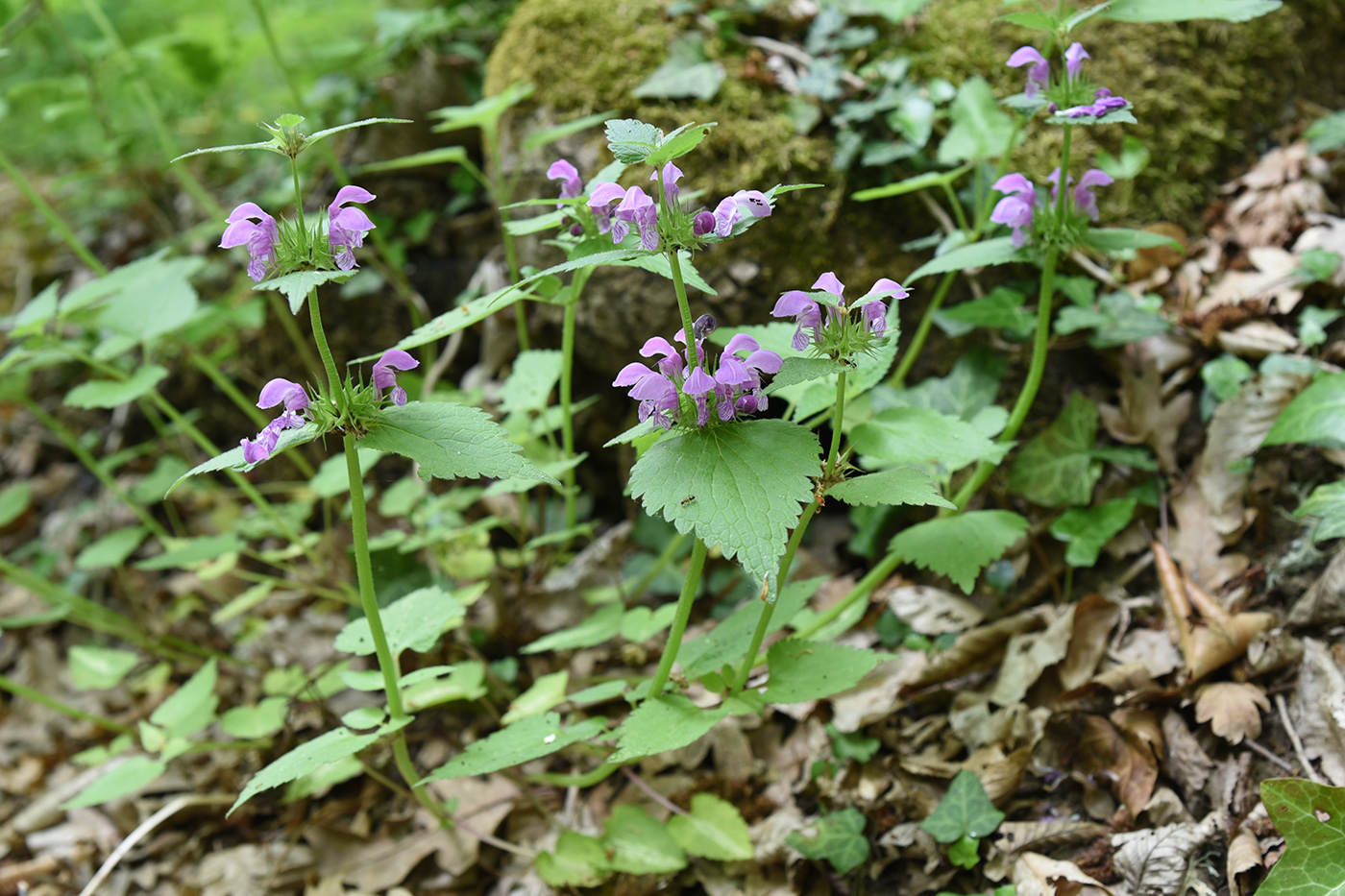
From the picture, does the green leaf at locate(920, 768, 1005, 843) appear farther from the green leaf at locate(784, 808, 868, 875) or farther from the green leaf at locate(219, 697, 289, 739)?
the green leaf at locate(219, 697, 289, 739)

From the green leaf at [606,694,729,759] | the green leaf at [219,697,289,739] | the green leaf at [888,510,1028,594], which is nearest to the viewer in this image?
the green leaf at [606,694,729,759]

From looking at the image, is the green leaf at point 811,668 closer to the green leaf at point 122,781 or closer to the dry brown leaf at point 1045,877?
the dry brown leaf at point 1045,877

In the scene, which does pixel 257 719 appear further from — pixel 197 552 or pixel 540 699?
pixel 540 699

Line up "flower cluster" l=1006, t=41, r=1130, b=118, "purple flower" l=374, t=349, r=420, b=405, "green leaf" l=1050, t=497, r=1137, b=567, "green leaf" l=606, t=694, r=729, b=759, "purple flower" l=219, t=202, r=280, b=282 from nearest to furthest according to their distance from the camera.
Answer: "purple flower" l=219, t=202, r=280, b=282, "green leaf" l=606, t=694, r=729, b=759, "purple flower" l=374, t=349, r=420, b=405, "flower cluster" l=1006, t=41, r=1130, b=118, "green leaf" l=1050, t=497, r=1137, b=567

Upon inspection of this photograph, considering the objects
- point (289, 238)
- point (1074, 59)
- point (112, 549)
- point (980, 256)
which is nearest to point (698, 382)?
point (289, 238)

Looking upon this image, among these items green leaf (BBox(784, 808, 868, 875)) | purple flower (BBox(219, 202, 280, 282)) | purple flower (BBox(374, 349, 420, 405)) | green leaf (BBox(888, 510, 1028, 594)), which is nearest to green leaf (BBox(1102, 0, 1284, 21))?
green leaf (BBox(888, 510, 1028, 594))
